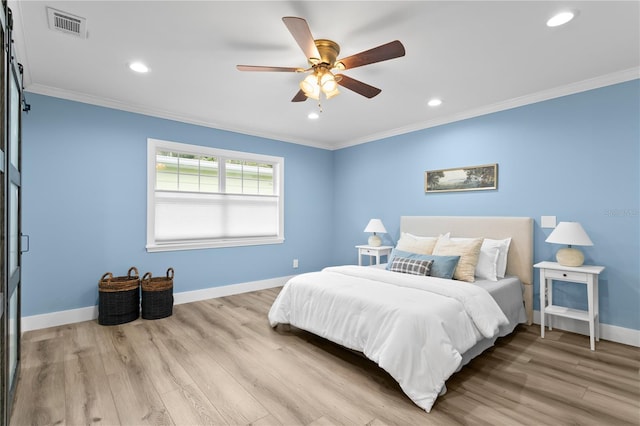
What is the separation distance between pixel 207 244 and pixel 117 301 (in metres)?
1.31

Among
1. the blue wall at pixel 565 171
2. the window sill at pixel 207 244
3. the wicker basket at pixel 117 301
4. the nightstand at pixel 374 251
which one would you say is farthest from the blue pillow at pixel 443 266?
the wicker basket at pixel 117 301

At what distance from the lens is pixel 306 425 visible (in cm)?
185

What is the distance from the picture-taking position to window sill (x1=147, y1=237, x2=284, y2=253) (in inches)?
161

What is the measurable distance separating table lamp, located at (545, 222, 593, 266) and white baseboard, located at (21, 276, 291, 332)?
3766 mm

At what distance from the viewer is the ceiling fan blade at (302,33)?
1822 millimetres

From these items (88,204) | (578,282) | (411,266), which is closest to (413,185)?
(411,266)

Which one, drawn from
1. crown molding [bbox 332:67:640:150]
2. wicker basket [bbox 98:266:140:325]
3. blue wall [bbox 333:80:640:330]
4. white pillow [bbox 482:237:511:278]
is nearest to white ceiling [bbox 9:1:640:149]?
crown molding [bbox 332:67:640:150]

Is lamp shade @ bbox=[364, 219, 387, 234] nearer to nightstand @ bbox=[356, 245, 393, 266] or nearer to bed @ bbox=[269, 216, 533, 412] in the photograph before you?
Result: nightstand @ bbox=[356, 245, 393, 266]

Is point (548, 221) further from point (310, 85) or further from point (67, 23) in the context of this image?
point (67, 23)

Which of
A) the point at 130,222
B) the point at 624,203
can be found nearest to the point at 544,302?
the point at 624,203

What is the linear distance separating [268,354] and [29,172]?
10.2 feet

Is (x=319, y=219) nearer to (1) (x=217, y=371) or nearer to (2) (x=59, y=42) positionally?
(1) (x=217, y=371)

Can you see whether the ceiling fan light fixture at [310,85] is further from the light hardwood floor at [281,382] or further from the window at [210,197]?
the window at [210,197]

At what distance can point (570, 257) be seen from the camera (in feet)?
10.2
